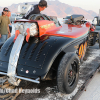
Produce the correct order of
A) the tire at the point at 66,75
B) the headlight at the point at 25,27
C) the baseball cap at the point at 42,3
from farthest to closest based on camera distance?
the baseball cap at the point at 42,3 → the headlight at the point at 25,27 → the tire at the point at 66,75

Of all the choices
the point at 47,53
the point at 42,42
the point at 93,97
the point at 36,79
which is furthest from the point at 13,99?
the point at 93,97

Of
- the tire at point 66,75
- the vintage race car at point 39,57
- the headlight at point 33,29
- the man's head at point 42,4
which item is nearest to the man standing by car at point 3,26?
the man's head at point 42,4

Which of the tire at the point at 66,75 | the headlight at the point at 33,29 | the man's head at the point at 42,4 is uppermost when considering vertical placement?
the man's head at the point at 42,4

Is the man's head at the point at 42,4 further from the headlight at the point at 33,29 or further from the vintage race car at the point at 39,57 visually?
Answer: the headlight at the point at 33,29

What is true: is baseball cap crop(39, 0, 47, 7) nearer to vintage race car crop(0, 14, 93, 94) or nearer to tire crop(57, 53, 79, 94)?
vintage race car crop(0, 14, 93, 94)

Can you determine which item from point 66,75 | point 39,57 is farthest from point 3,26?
point 66,75

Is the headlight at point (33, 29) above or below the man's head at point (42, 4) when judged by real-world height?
below

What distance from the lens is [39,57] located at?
6.20 ft

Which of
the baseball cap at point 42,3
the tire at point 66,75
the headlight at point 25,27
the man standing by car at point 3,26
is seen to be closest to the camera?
the tire at point 66,75

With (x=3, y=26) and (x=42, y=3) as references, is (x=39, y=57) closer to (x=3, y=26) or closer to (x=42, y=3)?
(x=42, y=3)

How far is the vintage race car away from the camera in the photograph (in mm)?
1809

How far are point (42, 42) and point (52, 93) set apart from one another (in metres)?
0.88

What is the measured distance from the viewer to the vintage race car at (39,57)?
5.93 feet

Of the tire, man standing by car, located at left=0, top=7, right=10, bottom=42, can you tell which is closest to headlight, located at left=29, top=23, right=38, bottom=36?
the tire
